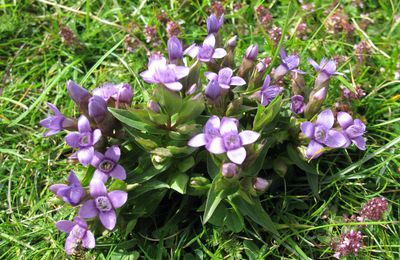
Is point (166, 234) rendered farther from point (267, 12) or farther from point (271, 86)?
point (267, 12)

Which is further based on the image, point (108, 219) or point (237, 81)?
point (237, 81)

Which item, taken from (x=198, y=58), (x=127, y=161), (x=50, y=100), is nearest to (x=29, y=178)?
(x=50, y=100)

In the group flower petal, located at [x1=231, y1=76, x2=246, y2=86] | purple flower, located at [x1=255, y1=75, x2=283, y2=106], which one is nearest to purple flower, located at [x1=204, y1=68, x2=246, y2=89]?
flower petal, located at [x1=231, y1=76, x2=246, y2=86]

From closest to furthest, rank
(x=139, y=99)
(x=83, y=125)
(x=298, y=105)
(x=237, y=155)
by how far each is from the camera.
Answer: (x=237, y=155) < (x=83, y=125) < (x=298, y=105) < (x=139, y=99)

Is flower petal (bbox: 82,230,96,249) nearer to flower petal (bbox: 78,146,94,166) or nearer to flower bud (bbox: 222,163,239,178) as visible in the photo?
flower petal (bbox: 78,146,94,166)

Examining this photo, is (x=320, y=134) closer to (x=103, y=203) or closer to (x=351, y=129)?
(x=351, y=129)

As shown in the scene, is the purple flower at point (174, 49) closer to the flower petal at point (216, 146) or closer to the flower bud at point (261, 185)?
the flower petal at point (216, 146)

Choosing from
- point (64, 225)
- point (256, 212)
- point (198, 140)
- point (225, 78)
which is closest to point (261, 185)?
point (256, 212)
